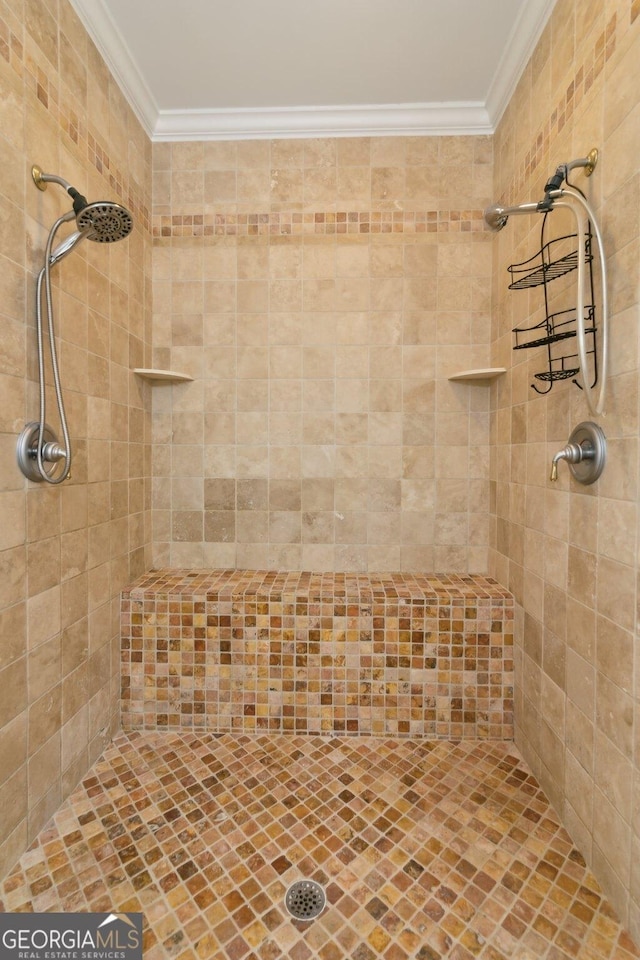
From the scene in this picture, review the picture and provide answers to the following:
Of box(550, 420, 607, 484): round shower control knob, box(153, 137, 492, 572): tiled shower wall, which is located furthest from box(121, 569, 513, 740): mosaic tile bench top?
box(550, 420, 607, 484): round shower control knob

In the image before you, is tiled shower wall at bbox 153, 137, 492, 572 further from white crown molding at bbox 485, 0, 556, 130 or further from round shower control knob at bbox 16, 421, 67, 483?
round shower control knob at bbox 16, 421, 67, 483

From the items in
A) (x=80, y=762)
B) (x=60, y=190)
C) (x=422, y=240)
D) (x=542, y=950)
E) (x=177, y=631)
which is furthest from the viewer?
(x=422, y=240)

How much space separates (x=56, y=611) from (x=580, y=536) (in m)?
1.47

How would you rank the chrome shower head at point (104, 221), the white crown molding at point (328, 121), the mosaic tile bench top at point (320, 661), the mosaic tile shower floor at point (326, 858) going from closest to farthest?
the mosaic tile shower floor at point (326, 858) → the chrome shower head at point (104, 221) → the mosaic tile bench top at point (320, 661) → the white crown molding at point (328, 121)

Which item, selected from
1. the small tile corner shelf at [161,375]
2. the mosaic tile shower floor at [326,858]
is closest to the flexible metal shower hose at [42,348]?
the small tile corner shelf at [161,375]

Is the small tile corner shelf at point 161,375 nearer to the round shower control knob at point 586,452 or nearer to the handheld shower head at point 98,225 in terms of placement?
the handheld shower head at point 98,225

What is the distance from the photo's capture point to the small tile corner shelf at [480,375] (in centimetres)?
158

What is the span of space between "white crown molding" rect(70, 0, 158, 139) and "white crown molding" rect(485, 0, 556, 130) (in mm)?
1309

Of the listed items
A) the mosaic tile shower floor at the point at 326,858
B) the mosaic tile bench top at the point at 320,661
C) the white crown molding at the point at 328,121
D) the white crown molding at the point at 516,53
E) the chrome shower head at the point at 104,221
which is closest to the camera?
the mosaic tile shower floor at the point at 326,858

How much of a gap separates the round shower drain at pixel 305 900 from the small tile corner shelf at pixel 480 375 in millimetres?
1629

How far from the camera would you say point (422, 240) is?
1729 millimetres

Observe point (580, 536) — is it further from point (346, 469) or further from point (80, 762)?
point (80, 762)

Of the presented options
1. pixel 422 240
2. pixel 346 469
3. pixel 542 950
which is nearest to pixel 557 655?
pixel 542 950

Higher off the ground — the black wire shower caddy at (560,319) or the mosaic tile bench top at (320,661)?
the black wire shower caddy at (560,319)
